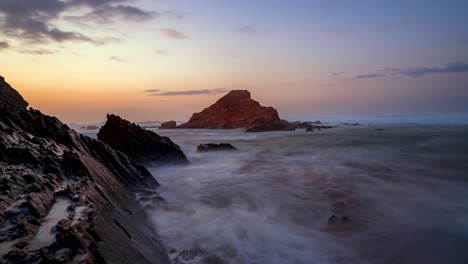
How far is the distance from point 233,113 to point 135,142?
6571cm

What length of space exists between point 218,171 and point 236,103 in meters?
69.3

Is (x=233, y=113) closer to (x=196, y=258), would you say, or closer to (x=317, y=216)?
(x=317, y=216)

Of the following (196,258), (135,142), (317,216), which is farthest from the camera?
(135,142)

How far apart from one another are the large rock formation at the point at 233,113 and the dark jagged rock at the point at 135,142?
176 feet

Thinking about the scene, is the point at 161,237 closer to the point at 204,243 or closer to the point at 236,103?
the point at 204,243

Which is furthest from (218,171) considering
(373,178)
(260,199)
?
(373,178)

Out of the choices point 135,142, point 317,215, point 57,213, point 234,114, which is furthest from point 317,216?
point 234,114

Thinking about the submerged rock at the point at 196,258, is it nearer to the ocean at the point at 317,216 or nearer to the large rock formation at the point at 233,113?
the ocean at the point at 317,216

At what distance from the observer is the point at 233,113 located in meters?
80.2

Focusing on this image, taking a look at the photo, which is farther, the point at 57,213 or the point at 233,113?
the point at 233,113

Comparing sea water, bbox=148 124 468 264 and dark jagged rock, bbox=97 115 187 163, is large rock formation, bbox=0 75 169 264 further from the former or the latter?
dark jagged rock, bbox=97 115 187 163

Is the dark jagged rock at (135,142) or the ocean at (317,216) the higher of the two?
the dark jagged rock at (135,142)

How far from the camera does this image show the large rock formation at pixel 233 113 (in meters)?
75.5

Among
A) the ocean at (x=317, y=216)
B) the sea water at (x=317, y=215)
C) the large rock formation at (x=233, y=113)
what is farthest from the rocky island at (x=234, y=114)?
the ocean at (x=317, y=216)
